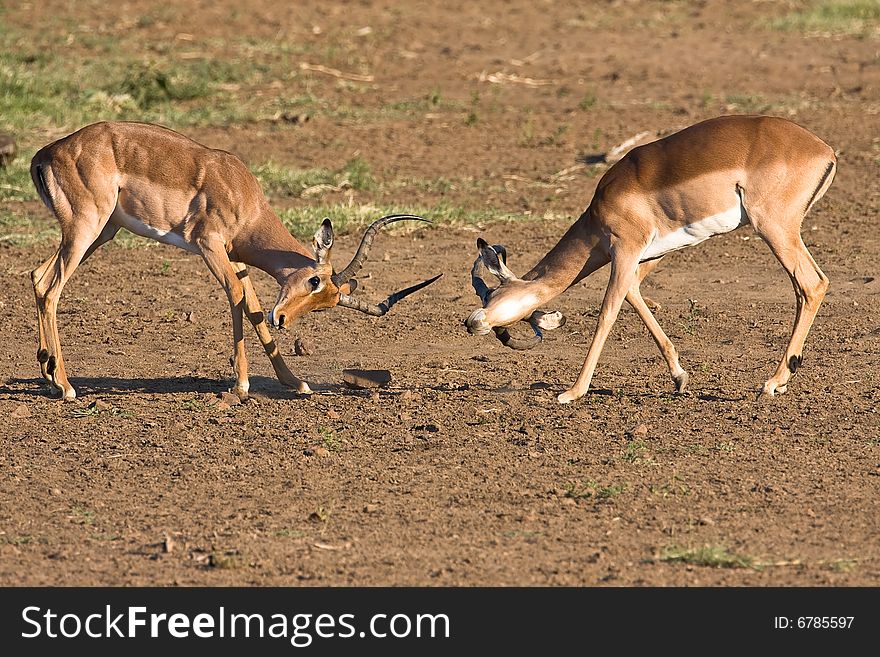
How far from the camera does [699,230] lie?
27.7 ft

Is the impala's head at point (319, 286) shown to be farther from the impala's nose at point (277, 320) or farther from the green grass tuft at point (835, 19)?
the green grass tuft at point (835, 19)

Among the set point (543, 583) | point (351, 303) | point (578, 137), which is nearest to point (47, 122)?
point (578, 137)

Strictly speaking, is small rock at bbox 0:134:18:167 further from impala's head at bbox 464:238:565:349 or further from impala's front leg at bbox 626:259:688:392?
impala's front leg at bbox 626:259:688:392

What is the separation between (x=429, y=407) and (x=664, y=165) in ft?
6.56

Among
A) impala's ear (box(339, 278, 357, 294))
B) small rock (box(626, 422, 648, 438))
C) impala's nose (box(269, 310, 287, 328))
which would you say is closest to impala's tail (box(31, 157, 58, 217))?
impala's nose (box(269, 310, 287, 328))

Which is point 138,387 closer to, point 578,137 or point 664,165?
point 664,165

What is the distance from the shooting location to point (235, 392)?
8.70m

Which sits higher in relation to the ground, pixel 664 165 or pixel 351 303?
pixel 664 165

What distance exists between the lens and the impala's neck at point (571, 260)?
8.55m

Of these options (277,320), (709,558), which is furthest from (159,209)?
(709,558)

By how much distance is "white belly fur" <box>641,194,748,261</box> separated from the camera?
27.5 feet

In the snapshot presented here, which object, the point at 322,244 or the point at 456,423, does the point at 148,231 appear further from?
the point at 456,423

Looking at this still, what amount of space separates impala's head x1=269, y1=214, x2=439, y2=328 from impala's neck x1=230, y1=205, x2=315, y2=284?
0.40 feet

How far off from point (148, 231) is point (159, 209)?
197mm
